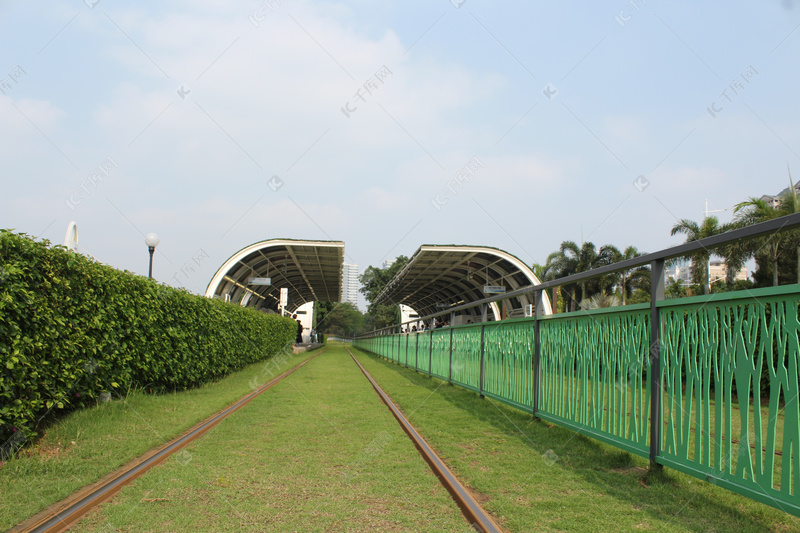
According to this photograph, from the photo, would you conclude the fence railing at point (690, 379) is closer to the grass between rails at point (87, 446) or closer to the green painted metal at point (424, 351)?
the grass between rails at point (87, 446)

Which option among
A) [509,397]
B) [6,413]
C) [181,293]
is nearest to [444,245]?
[181,293]

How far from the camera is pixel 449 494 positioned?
12.8 ft

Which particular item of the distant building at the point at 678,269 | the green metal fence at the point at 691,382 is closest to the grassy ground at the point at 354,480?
the green metal fence at the point at 691,382

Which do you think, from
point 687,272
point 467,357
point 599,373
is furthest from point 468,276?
point 599,373

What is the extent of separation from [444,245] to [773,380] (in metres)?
23.0

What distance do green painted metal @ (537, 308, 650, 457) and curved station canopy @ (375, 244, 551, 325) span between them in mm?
12826

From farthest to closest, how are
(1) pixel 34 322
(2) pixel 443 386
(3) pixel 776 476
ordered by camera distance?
(2) pixel 443 386 → (1) pixel 34 322 → (3) pixel 776 476

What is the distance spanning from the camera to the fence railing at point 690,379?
3059 millimetres

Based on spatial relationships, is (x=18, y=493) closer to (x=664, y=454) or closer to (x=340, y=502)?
(x=340, y=502)

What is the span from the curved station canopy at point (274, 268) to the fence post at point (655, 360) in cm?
1811

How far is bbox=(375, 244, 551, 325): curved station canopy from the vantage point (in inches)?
1037

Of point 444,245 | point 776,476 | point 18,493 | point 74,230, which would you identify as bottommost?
point 18,493

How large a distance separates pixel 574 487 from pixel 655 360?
1132mm

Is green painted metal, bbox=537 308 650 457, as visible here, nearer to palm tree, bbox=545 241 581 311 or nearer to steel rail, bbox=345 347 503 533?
steel rail, bbox=345 347 503 533
